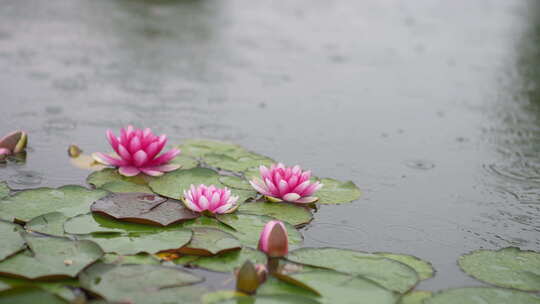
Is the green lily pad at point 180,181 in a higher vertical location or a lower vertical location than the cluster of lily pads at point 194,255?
higher

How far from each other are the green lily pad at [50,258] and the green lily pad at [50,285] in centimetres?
2

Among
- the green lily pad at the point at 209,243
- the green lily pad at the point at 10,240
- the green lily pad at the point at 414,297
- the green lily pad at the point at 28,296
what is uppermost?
the green lily pad at the point at 209,243

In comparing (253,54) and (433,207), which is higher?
(253,54)

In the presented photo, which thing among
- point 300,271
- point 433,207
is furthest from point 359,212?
point 300,271

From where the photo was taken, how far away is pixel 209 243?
1977 mm

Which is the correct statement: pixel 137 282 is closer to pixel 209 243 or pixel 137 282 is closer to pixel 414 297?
pixel 209 243

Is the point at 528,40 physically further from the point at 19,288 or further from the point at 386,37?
the point at 19,288

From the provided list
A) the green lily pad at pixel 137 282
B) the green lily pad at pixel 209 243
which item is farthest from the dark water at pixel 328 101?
the green lily pad at pixel 137 282

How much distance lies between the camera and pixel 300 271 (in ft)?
6.14

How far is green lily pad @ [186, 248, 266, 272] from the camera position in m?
1.88

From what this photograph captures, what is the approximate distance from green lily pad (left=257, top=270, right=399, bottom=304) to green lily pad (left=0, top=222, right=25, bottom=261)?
0.74m

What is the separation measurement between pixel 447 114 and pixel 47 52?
2.73 metres

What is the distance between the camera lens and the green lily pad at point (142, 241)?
1.92 meters

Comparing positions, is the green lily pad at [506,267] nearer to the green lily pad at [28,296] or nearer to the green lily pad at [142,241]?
the green lily pad at [142,241]
